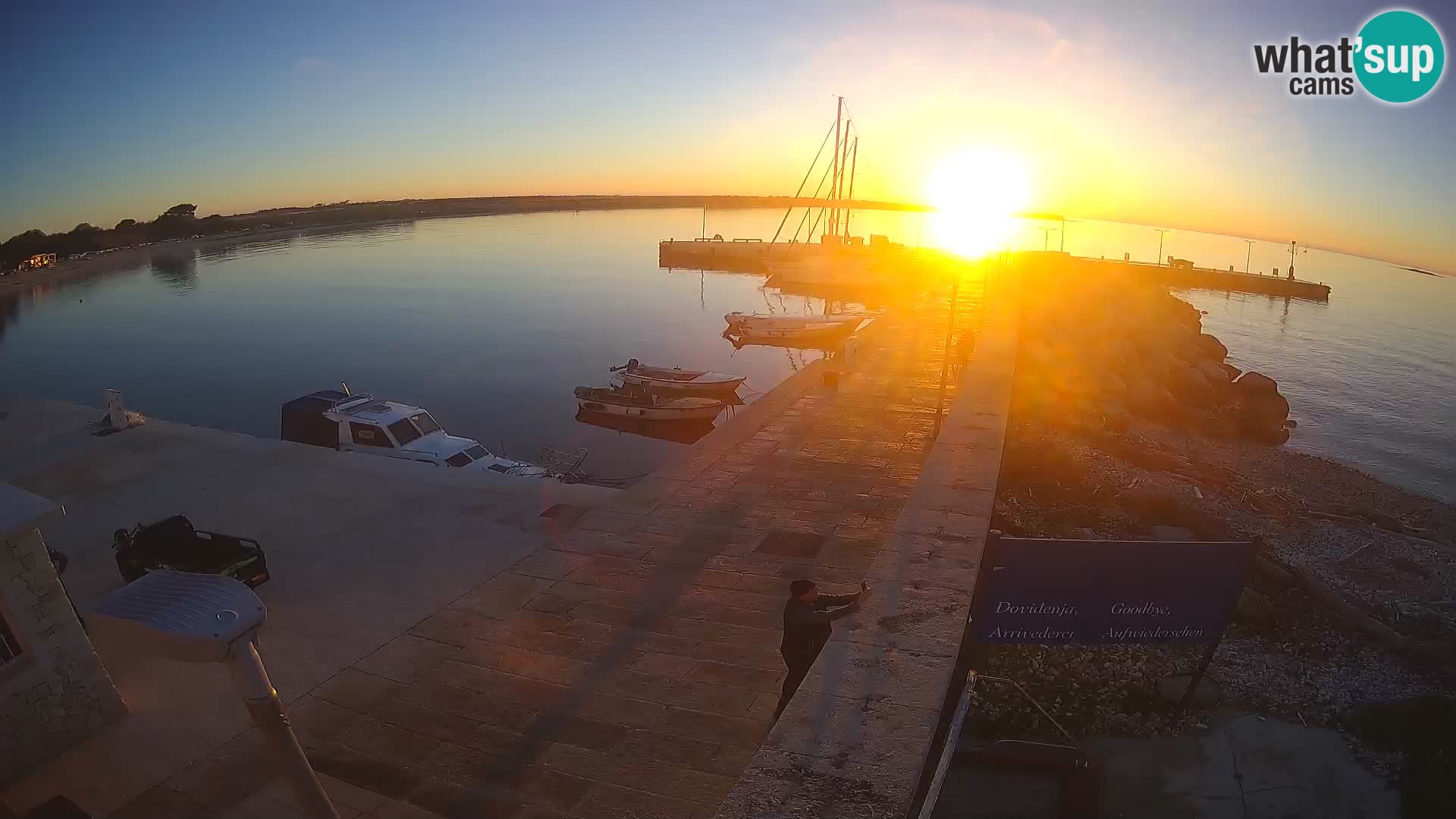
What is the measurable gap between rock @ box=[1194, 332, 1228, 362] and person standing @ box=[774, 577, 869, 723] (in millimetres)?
32735

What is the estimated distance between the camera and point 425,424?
2094 centimetres

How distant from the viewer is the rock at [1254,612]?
932 cm

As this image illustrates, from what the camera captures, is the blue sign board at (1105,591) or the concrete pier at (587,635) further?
the concrete pier at (587,635)

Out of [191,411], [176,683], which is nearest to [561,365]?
[191,411]

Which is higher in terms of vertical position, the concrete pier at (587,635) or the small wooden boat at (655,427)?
the concrete pier at (587,635)

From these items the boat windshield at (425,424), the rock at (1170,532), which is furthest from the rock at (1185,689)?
the boat windshield at (425,424)

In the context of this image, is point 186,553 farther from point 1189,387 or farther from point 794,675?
point 1189,387

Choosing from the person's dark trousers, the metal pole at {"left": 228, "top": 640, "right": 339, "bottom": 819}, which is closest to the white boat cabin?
the person's dark trousers

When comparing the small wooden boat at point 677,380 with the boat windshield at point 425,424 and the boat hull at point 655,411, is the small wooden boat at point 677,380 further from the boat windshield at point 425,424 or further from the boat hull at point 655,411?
the boat windshield at point 425,424

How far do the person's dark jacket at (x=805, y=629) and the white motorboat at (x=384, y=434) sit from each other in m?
14.9

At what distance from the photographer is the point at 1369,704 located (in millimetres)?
7828

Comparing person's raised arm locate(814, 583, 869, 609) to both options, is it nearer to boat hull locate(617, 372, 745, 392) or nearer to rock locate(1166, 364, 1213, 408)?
rock locate(1166, 364, 1213, 408)

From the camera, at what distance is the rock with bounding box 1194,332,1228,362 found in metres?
32.7

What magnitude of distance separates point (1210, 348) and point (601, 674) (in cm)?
3479
